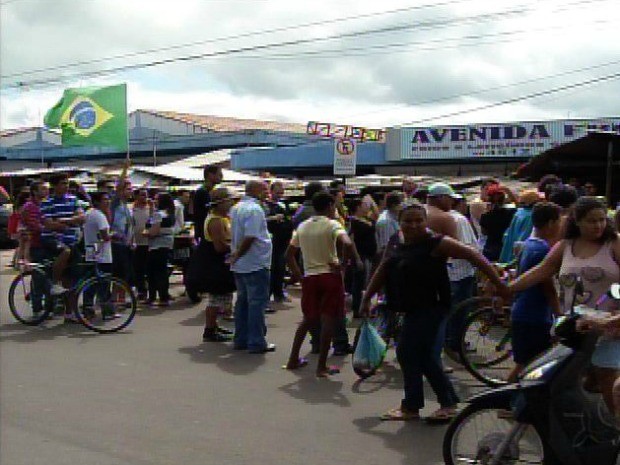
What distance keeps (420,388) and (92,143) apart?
2108 cm

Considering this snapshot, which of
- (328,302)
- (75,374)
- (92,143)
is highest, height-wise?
(92,143)

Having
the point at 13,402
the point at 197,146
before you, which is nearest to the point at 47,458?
the point at 13,402

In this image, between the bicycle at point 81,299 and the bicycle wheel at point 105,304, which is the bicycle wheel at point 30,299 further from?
the bicycle wheel at point 105,304

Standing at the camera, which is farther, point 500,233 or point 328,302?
point 500,233

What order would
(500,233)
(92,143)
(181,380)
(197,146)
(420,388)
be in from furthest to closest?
(197,146)
(92,143)
(500,233)
(181,380)
(420,388)

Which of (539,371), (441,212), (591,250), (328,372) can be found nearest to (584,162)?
(441,212)

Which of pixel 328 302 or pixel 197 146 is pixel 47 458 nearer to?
pixel 328 302

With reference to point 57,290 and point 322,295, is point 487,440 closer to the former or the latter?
point 322,295

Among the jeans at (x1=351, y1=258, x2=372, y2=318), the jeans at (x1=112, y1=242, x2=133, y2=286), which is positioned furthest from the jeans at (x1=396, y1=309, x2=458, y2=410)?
the jeans at (x1=112, y1=242, x2=133, y2=286)

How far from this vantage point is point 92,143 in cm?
2473

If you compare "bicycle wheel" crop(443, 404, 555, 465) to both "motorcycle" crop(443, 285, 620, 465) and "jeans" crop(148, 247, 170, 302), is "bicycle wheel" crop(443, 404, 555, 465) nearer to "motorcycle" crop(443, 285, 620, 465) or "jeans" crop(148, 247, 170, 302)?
"motorcycle" crop(443, 285, 620, 465)

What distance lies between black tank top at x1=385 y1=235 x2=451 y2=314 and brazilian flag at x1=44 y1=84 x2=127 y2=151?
20.3 metres

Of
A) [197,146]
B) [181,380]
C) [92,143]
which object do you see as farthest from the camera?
[197,146]

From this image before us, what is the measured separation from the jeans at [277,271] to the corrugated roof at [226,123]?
111 feet
